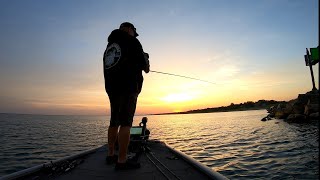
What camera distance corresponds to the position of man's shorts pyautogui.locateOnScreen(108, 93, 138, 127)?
398 centimetres

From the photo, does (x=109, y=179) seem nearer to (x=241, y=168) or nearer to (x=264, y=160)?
(x=241, y=168)

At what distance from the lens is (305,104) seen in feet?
146

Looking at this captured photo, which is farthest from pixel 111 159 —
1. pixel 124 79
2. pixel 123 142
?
pixel 124 79

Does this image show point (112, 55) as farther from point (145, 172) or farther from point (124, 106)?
point (145, 172)

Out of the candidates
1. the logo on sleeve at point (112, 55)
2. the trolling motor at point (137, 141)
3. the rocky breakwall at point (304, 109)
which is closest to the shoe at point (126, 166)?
the logo on sleeve at point (112, 55)

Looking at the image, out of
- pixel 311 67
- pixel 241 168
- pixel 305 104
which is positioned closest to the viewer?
pixel 241 168

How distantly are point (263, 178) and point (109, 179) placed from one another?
7591 millimetres

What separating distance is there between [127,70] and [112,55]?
0.41 metres

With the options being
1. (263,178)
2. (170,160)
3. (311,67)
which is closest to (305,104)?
(311,67)

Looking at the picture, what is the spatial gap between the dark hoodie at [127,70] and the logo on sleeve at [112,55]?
2.2 inches

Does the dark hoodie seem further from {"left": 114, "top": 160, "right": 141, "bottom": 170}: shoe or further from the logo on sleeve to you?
{"left": 114, "top": 160, "right": 141, "bottom": 170}: shoe

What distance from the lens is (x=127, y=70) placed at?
160 inches

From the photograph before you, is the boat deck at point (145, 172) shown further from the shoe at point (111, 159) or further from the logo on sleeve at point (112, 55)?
the logo on sleeve at point (112, 55)

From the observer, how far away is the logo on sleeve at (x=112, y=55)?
162 inches
